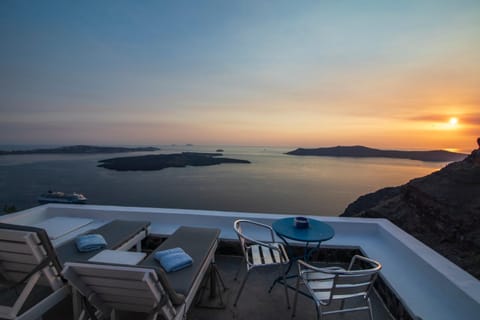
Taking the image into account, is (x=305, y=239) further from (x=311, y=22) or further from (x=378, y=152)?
(x=378, y=152)

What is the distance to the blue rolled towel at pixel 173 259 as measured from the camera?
1.97 metres

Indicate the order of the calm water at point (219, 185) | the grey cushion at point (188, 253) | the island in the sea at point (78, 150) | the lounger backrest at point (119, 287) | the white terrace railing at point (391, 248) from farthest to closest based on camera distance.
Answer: the island in the sea at point (78, 150) → the calm water at point (219, 185) → the white terrace railing at point (391, 248) → the grey cushion at point (188, 253) → the lounger backrest at point (119, 287)

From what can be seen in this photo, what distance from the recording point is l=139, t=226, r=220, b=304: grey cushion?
1.50 metres

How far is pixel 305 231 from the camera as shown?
8.07 ft

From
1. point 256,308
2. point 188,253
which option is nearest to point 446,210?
point 256,308

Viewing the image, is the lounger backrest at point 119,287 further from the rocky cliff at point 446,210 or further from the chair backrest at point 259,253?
the rocky cliff at point 446,210

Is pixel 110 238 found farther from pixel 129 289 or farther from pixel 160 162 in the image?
pixel 160 162

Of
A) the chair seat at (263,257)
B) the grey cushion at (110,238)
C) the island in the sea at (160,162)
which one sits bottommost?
the island in the sea at (160,162)

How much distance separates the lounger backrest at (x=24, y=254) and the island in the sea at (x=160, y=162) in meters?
47.4

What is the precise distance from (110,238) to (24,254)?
3.26ft

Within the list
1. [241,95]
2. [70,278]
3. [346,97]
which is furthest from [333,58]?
[70,278]

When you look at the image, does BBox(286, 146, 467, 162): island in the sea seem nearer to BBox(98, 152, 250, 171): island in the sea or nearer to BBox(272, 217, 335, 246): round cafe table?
BBox(98, 152, 250, 171): island in the sea

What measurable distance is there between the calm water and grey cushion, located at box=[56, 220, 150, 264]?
72.8 ft

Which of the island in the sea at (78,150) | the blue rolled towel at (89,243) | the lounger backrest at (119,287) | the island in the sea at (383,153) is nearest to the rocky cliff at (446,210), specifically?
the island in the sea at (383,153)
